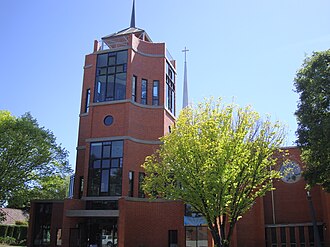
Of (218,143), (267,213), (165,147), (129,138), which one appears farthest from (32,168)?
(267,213)

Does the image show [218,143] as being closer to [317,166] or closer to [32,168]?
[317,166]

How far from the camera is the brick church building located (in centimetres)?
2598

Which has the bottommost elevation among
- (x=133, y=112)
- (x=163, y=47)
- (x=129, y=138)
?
(x=129, y=138)

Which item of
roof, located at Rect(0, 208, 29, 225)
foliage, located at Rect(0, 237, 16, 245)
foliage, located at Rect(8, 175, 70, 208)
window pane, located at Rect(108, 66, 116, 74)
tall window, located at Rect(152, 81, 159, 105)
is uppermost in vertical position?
window pane, located at Rect(108, 66, 116, 74)

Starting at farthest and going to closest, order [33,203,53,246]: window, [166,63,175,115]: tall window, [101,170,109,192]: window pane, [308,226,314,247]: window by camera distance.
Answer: [166,63,175,115]: tall window < [33,203,53,246]: window < [308,226,314,247]: window < [101,170,109,192]: window pane

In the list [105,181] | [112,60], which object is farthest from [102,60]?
[105,181]

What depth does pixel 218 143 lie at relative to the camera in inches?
733

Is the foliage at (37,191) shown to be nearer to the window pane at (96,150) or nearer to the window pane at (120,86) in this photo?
the window pane at (96,150)

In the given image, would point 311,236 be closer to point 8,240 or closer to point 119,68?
point 119,68

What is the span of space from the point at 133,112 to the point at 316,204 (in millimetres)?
15922

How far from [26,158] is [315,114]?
20.4m

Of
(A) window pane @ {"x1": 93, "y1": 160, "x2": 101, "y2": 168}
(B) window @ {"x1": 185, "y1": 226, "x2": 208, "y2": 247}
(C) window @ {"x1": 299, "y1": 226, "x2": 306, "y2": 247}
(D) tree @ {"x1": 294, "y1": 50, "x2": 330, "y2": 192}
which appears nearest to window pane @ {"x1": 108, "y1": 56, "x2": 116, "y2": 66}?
(A) window pane @ {"x1": 93, "y1": 160, "x2": 101, "y2": 168}

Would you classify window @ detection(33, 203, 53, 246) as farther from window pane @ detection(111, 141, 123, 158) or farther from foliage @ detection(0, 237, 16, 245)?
foliage @ detection(0, 237, 16, 245)

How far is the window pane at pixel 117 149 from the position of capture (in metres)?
27.3
